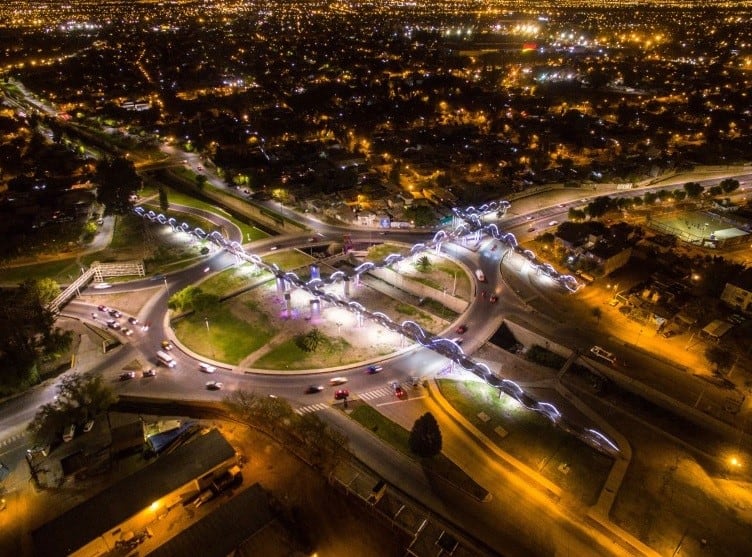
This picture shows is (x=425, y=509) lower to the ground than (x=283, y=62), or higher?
lower

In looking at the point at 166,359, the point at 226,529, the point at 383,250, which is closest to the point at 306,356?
the point at 166,359

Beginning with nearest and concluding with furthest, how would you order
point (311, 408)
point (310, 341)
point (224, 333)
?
point (311, 408) < point (310, 341) < point (224, 333)

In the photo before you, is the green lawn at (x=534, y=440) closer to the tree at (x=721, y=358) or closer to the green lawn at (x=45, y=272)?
the tree at (x=721, y=358)

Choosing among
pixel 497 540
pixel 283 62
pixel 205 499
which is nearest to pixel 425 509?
pixel 497 540

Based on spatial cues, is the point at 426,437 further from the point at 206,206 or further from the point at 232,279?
the point at 206,206

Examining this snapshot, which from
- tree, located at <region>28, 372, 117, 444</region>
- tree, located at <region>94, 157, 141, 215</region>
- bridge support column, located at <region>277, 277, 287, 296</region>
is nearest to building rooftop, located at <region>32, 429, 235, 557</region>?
tree, located at <region>28, 372, 117, 444</region>

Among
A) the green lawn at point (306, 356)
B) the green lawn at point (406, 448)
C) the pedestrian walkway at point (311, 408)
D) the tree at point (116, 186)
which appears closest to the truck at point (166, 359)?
the green lawn at point (306, 356)

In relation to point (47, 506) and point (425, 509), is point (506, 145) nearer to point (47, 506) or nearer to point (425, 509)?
point (425, 509)
